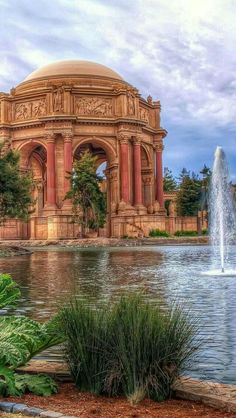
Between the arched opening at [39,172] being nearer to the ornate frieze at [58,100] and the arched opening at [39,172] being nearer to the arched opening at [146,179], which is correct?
the ornate frieze at [58,100]

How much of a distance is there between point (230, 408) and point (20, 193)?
29.9m

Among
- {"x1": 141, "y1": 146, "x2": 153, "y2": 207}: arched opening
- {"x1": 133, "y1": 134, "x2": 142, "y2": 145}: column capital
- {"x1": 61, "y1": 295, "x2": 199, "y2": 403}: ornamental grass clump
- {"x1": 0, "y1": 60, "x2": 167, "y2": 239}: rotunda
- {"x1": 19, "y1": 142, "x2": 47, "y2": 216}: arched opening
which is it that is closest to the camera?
{"x1": 61, "y1": 295, "x2": 199, "y2": 403}: ornamental grass clump

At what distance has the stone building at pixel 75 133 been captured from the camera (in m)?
55.4

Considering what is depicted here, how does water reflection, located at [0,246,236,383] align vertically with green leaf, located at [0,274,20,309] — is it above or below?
below

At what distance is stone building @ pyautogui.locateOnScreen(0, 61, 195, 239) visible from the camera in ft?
182

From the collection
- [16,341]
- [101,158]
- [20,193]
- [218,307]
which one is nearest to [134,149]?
[101,158]

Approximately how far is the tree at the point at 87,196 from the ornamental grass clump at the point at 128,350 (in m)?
44.0

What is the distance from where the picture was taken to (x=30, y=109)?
59.1 meters

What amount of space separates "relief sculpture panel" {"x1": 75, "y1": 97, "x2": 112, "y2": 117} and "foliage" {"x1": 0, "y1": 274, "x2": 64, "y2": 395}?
177 feet

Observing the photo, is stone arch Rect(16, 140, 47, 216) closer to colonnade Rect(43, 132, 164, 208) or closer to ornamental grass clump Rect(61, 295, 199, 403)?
colonnade Rect(43, 132, 164, 208)

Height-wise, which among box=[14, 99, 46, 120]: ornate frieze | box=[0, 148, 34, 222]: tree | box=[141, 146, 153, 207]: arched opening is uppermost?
box=[14, 99, 46, 120]: ornate frieze

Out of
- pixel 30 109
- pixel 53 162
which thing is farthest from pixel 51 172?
pixel 30 109

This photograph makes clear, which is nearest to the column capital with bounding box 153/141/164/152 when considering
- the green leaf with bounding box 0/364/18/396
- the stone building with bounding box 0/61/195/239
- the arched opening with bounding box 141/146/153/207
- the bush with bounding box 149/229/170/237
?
the arched opening with bounding box 141/146/153/207

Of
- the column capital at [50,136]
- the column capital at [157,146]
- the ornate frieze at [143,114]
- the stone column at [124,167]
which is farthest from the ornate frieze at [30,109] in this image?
the column capital at [157,146]
